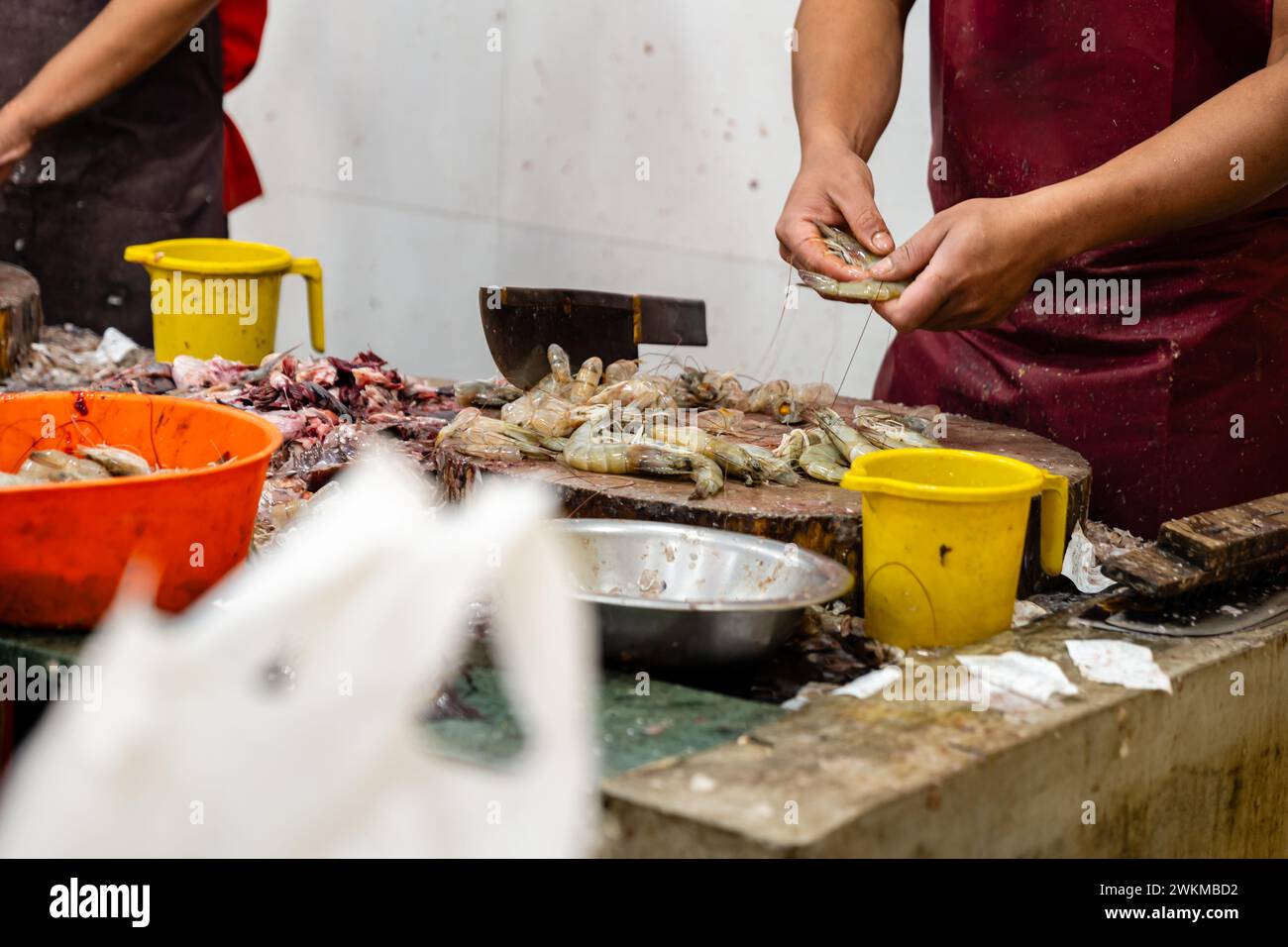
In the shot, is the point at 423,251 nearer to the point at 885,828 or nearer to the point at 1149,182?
the point at 1149,182

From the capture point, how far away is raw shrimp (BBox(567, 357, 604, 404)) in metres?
2.58

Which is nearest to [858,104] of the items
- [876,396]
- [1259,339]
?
[876,396]

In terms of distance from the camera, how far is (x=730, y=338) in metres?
5.16

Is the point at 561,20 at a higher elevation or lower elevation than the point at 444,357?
higher

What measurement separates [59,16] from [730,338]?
2411mm

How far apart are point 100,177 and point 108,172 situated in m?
0.03

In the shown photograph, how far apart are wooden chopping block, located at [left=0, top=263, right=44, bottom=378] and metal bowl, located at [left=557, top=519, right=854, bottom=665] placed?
1899 millimetres

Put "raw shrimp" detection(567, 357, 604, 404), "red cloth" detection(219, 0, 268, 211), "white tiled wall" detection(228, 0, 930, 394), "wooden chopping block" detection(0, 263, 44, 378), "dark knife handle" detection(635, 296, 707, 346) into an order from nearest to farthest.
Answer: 1. "raw shrimp" detection(567, 357, 604, 404)
2. "dark knife handle" detection(635, 296, 707, 346)
3. "wooden chopping block" detection(0, 263, 44, 378)
4. "red cloth" detection(219, 0, 268, 211)
5. "white tiled wall" detection(228, 0, 930, 394)

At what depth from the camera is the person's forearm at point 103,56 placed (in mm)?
3619

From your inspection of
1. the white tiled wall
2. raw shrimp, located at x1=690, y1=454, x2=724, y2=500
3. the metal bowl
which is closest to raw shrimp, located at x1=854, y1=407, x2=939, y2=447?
raw shrimp, located at x1=690, y1=454, x2=724, y2=500

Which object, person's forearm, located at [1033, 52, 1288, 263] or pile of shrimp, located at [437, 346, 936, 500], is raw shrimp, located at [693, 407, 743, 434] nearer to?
pile of shrimp, located at [437, 346, 936, 500]

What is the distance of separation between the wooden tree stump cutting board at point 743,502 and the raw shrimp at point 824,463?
0.02m

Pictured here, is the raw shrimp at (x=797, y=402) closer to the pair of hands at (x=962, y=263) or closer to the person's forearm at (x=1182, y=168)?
the pair of hands at (x=962, y=263)
